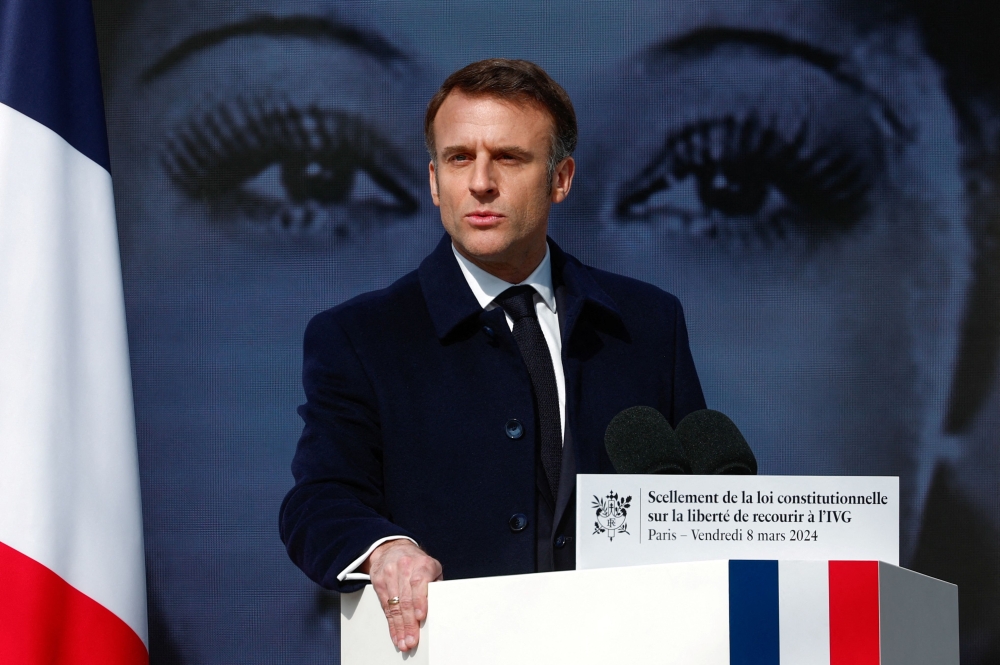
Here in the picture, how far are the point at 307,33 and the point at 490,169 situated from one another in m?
1.36

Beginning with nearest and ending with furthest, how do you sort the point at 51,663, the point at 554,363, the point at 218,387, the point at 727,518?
1. the point at 727,518
2. the point at 51,663
3. the point at 554,363
4. the point at 218,387

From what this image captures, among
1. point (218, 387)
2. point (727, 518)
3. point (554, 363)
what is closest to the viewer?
point (727, 518)

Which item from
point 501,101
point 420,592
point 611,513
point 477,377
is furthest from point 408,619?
point 501,101

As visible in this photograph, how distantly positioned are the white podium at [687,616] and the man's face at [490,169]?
2.38 feet

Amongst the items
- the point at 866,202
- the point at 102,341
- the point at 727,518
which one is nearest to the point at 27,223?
the point at 102,341

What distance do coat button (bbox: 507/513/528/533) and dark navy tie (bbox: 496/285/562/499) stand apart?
7cm

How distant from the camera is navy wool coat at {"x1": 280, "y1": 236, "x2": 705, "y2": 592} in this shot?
1740 millimetres

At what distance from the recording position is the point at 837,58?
297 centimetres

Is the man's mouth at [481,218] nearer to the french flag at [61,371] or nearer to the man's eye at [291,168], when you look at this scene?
the french flag at [61,371]

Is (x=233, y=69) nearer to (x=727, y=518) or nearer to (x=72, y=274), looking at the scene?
(x=72, y=274)

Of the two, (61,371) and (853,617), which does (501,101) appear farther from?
(853,617)

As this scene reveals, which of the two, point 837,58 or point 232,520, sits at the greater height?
point 837,58

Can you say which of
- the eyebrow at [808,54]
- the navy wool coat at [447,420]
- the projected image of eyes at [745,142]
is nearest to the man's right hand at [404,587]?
the navy wool coat at [447,420]

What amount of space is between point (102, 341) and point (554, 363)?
2.37 feet
